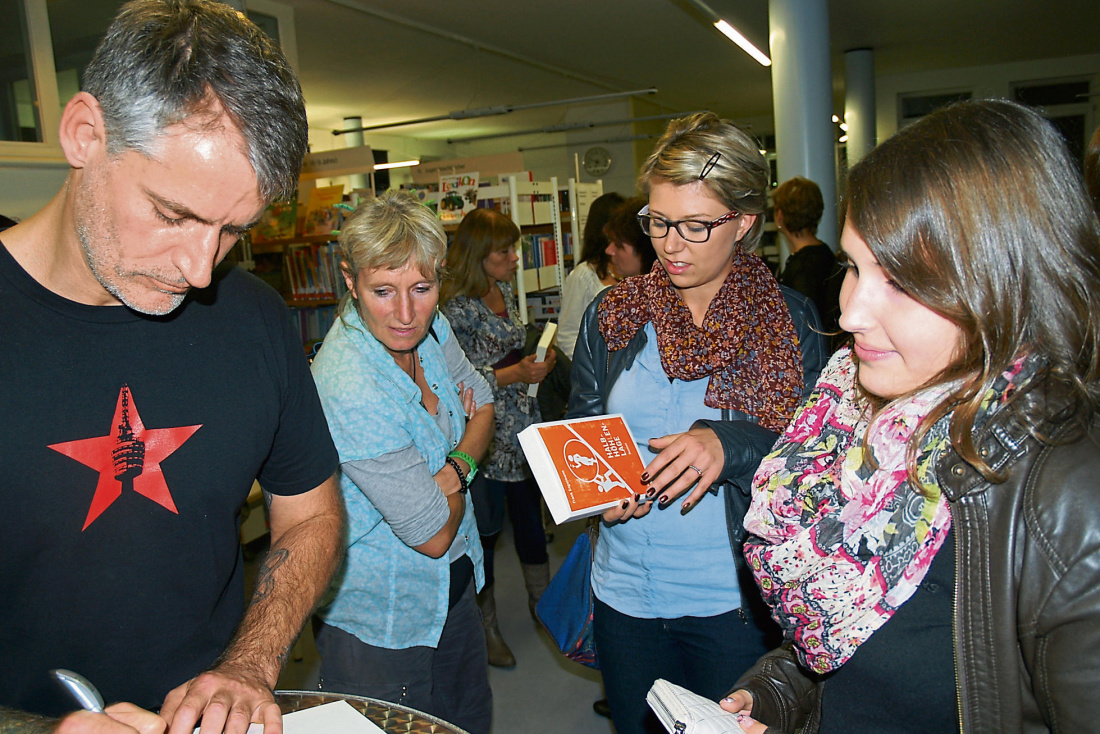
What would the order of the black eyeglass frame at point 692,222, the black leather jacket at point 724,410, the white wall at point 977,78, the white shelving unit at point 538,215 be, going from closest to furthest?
the black leather jacket at point 724,410 < the black eyeglass frame at point 692,222 < the white shelving unit at point 538,215 < the white wall at point 977,78

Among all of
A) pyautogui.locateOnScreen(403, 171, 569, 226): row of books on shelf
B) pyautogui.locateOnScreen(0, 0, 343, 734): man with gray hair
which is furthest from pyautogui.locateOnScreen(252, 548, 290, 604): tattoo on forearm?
pyautogui.locateOnScreen(403, 171, 569, 226): row of books on shelf

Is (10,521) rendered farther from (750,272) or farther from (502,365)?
(502,365)

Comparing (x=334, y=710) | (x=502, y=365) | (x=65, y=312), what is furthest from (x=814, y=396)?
(x=502, y=365)

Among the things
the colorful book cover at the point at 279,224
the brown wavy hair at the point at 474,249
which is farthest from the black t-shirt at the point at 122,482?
the colorful book cover at the point at 279,224

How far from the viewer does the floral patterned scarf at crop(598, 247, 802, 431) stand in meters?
1.67

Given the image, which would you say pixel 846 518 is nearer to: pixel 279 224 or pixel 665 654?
pixel 665 654

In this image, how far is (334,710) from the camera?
98 centimetres

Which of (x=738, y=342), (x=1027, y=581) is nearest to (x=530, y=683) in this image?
(x=738, y=342)

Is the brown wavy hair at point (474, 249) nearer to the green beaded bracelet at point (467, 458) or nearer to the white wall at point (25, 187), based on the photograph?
the green beaded bracelet at point (467, 458)

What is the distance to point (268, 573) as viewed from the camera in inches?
51.8

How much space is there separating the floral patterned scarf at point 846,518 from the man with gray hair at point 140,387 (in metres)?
0.75

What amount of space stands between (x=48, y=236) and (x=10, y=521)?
0.42 m

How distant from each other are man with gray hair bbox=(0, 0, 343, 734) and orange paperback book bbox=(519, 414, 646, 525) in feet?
1.75

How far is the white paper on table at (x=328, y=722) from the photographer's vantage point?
0.93 metres
